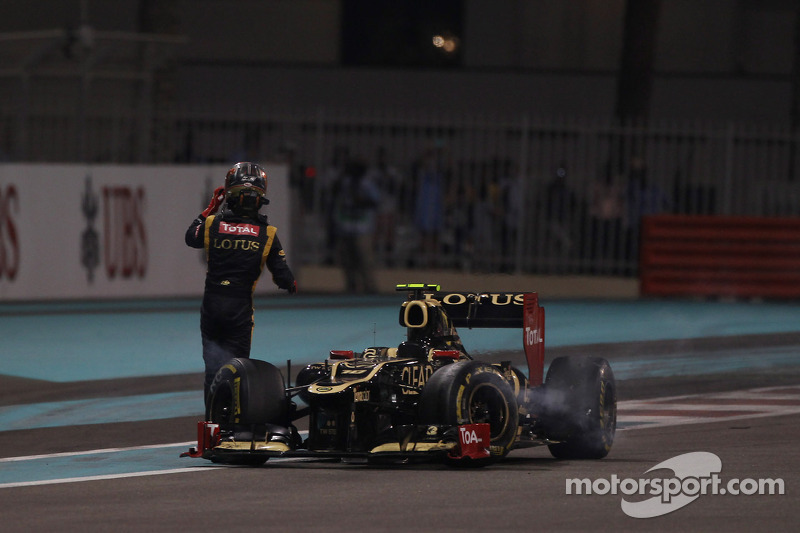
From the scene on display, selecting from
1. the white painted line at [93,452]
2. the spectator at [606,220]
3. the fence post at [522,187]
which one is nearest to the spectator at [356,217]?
the fence post at [522,187]

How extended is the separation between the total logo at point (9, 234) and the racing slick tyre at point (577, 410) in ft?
40.8

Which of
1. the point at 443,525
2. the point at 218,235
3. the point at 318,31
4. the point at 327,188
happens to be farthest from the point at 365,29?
the point at 443,525

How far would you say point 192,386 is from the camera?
15.2 m

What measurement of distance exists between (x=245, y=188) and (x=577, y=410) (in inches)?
102

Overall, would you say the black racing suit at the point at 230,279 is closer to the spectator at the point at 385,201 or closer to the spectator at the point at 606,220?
the spectator at the point at 385,201

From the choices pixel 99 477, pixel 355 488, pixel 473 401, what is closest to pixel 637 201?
pixel 473 401

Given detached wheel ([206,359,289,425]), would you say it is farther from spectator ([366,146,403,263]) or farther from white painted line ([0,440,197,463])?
spectator ([366,146,403,263])

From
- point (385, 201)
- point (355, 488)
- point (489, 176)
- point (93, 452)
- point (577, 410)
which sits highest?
point (489, 176)

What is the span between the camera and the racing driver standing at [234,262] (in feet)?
36.6

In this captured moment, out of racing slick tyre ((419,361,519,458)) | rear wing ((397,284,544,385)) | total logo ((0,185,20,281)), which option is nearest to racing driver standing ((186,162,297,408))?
rear wing ((397,284,544,385))

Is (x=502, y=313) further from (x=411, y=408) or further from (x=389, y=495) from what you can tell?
(x=389, y=495)

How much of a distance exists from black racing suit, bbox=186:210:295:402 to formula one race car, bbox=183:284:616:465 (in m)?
0.73

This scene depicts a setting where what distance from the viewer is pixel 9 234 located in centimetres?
2195

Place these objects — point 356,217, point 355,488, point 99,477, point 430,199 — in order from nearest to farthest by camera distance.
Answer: point 355,488
point 99,477
point 356,217
point 430,199
